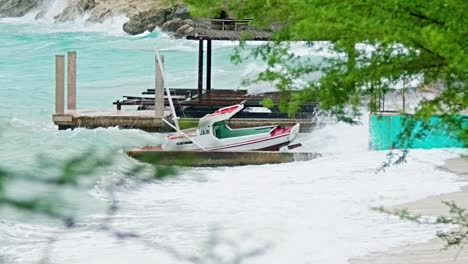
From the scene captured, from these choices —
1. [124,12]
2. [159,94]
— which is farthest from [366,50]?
[124,12]

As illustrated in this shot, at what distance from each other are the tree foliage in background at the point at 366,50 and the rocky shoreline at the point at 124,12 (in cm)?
4938

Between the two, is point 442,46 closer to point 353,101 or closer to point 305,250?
point 353,101

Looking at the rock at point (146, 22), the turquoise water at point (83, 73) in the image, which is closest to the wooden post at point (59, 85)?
the turquoise water at point (83, 73)

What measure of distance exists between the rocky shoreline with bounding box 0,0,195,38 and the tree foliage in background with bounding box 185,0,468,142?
49382 millimetres

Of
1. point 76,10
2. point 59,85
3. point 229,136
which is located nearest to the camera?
point 229,136

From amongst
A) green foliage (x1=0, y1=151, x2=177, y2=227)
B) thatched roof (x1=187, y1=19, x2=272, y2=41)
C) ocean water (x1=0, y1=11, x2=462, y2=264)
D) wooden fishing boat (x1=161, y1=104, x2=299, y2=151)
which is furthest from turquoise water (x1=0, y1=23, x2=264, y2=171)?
green foliage (x1=0, y1=151, x2=177, y2=227)

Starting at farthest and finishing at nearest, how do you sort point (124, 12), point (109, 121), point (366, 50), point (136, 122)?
point (124, 12) → point (109, 121) → point (136, 122) → point (366, 50)

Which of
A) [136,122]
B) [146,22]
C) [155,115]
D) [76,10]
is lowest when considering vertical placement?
[136,122]

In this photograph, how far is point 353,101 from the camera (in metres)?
4.82

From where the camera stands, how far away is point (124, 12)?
2717 inches

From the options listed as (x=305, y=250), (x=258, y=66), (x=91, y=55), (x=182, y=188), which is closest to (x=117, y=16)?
(x=91, y=55)

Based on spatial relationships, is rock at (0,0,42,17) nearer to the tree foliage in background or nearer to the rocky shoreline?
the rocky shoreline

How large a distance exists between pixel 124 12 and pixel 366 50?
6496 centimetres

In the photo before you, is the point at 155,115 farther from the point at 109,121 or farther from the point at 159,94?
the point at 109,121
